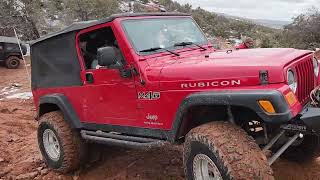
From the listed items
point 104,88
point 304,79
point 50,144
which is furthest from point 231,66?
point 50,144

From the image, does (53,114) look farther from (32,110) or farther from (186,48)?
(32,110)

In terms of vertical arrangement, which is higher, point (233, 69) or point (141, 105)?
point (233, 69)

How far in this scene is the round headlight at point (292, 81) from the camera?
148 inches

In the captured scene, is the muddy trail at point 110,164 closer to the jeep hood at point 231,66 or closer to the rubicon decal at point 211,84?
the jeep hood at point 231,66

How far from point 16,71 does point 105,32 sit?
558 inches

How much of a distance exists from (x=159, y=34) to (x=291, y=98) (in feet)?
6.40

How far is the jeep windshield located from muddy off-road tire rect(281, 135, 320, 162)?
1.67 m

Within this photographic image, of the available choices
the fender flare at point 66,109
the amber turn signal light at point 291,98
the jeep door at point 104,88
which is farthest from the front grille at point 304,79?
the fender flare at point 66,109

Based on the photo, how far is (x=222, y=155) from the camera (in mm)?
3639

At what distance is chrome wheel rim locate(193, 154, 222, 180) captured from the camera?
12.6 ft

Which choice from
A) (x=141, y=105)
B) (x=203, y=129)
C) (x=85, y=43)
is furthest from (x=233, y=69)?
(x=85, y=43)

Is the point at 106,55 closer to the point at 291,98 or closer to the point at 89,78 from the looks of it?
the point at 89,78

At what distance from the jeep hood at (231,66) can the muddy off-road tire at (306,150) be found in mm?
1193

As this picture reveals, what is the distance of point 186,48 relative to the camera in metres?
5.05
